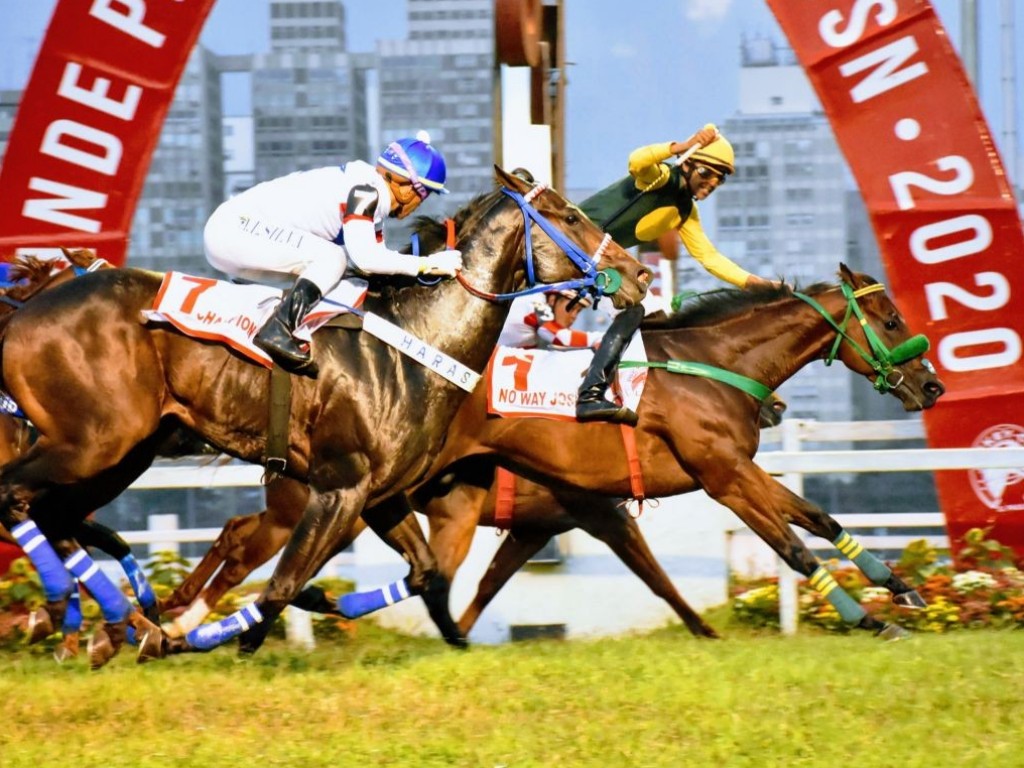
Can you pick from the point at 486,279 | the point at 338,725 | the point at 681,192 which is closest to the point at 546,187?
the point at 486,279

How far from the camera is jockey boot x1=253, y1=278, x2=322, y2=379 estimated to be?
19.5 ft

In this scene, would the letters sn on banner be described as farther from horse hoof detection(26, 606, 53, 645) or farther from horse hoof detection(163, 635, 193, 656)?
horse hoof detection(26, 606, 53, 645)

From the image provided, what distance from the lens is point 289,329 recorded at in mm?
5961

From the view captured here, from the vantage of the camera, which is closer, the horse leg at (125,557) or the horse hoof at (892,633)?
the horse hoof at (892,633)

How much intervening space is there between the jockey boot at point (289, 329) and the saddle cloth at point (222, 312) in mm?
49

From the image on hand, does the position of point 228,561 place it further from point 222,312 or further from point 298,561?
point 222,312

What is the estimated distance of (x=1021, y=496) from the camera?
8656 mm

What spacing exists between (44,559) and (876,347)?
408cm

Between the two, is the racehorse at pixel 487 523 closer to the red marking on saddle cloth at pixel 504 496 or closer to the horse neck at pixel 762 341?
the red marking on saddle cloth at pixel 504 496

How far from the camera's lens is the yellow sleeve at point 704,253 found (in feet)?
25.7

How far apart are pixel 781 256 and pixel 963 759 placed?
1109 cm

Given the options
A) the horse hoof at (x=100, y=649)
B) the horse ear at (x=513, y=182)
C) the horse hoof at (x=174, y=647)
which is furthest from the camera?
the horse ear at (x=513, y=182)

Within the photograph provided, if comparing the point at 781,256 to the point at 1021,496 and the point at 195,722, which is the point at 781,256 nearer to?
the point at 1021,496

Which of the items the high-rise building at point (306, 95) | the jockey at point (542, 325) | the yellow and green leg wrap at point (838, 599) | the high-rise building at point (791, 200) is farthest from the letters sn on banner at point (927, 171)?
the high-rise building at point (306, 95)
